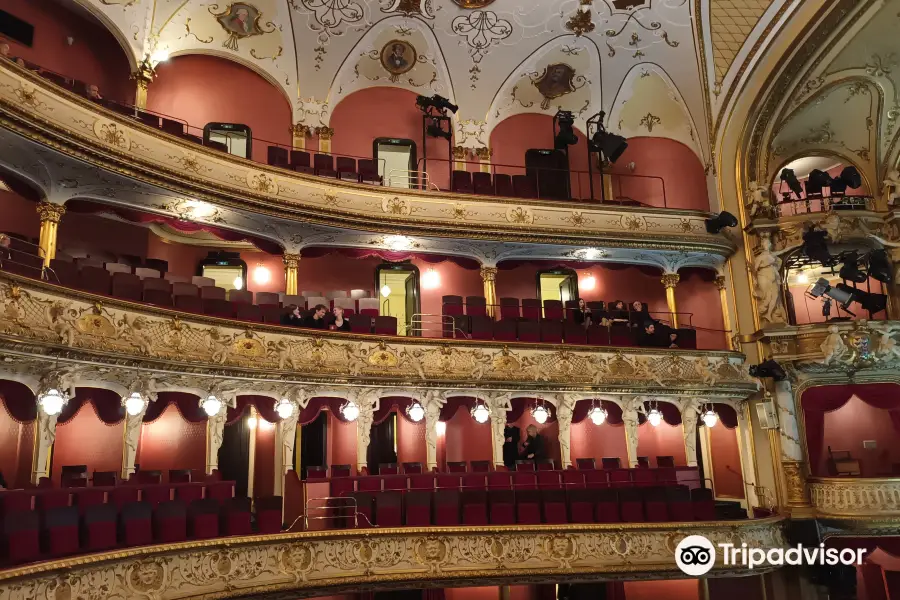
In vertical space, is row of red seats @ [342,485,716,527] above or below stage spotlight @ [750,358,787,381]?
below

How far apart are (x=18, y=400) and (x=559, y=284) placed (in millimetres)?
11658

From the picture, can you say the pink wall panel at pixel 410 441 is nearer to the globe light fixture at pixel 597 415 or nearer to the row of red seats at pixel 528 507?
the row of red seats at pixel 528 507

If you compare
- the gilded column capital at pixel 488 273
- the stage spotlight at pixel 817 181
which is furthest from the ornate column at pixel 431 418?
the stage spotlight at pixel 817 181

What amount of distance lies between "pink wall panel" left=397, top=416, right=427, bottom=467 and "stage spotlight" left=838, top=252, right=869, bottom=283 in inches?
349

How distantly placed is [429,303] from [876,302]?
9.05 meters

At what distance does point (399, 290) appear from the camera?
1581 centimetres

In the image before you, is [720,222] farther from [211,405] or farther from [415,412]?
[211,405]

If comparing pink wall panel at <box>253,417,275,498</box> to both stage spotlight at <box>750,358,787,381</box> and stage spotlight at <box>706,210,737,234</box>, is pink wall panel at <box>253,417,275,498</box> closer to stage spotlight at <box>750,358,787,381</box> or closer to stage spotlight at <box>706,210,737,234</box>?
stage spotlight at <box>750,358,787,381</box>

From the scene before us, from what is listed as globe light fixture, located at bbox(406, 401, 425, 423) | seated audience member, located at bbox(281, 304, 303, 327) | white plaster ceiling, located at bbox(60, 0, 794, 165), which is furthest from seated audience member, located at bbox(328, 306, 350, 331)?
white plaster ceiling, located at bbox(60, 0, 794, 165)

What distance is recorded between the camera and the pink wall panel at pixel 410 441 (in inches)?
573

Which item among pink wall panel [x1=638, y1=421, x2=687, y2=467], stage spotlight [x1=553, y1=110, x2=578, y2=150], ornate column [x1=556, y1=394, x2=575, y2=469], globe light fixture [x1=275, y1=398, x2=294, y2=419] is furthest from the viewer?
stage spotlight [x1=553, y1=110, x2=578, y2=150]

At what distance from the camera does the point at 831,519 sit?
13164 mm

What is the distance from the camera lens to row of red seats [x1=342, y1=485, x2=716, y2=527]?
35.4ft

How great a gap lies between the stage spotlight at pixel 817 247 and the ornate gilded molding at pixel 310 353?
255cm
